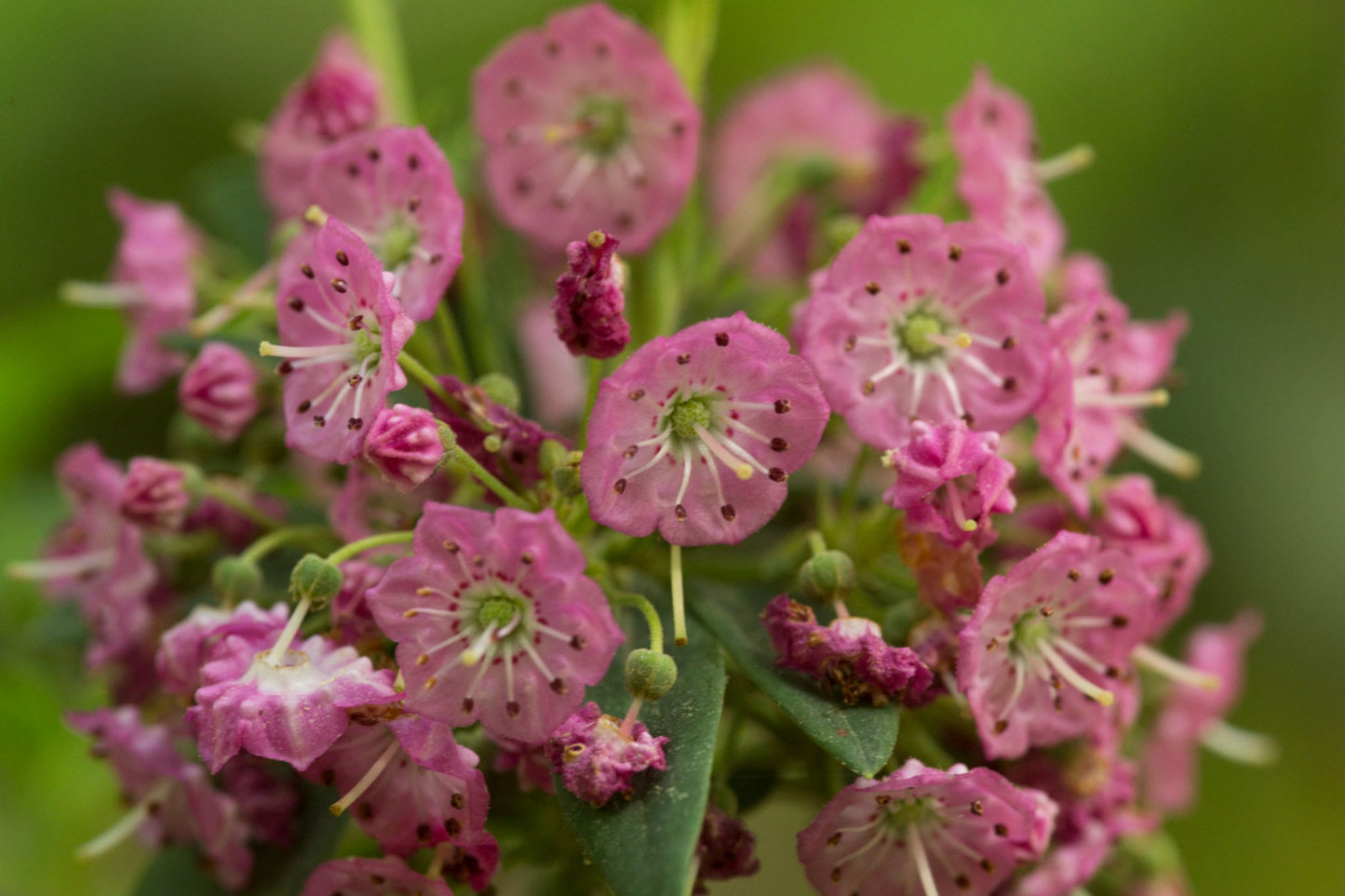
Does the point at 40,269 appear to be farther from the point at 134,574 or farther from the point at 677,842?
the point at 677,842

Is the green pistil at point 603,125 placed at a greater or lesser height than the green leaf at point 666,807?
greater

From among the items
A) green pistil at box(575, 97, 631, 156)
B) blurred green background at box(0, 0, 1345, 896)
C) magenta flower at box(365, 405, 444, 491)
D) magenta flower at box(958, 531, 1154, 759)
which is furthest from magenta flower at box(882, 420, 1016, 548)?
blurred green background at box(0, 0, 1345, 896)

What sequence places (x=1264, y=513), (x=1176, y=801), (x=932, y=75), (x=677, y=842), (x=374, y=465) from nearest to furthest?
(x=677, y=842) < (x=374, y=465) < (x=1176, y=801) < (x=1264, y=513) < (x=932, y=75)

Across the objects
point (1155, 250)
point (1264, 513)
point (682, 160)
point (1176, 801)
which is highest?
point (682, 160)

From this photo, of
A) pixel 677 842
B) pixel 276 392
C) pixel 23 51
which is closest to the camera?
pixel 677 842

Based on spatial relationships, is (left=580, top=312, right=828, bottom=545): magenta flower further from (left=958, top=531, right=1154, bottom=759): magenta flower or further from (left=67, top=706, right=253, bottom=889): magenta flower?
(left=67, top=706, right=253, bottom=889): magenta flower

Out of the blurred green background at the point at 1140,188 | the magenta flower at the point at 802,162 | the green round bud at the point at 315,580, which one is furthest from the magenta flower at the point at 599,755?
the blurred green background at the point at 1140,188

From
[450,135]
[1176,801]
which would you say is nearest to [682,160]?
[450,135]

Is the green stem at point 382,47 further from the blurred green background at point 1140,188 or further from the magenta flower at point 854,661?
the magenta flower at point 854,661
